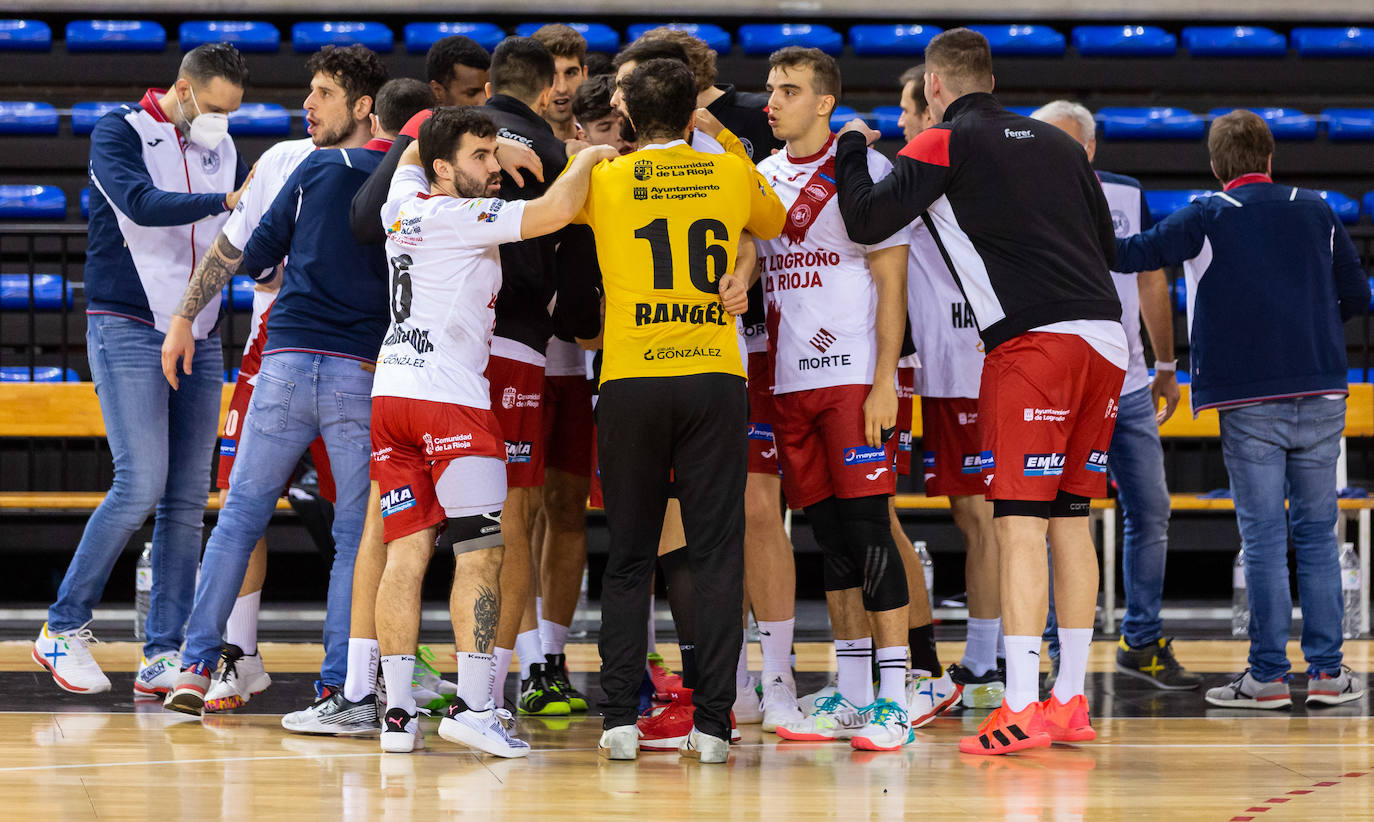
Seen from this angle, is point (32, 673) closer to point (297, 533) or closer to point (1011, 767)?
point (297, 533)

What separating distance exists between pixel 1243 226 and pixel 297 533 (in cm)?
A: 480

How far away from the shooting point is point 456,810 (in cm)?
299

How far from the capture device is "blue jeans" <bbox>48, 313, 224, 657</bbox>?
15.2ft

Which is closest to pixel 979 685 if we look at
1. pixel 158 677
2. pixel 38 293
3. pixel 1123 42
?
pixel 158 677

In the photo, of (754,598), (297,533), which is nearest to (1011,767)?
(754,598)

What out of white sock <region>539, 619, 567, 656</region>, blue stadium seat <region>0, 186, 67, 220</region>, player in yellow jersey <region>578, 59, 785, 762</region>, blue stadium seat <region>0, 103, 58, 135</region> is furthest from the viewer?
blue stadium seat <region>0, 103, 58, 135</region>

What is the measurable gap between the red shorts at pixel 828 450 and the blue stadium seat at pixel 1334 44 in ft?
28.4

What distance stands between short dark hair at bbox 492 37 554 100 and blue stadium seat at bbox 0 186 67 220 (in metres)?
6.37

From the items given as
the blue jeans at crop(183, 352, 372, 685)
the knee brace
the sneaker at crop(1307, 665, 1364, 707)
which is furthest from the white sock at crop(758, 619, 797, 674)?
the sneaker at crop(1307, 665, 1364, 707)

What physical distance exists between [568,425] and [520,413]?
39cm

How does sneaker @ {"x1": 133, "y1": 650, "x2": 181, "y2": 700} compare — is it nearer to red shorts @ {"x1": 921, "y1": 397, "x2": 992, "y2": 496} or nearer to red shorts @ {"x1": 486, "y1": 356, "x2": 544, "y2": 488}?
red shorts @ {"x1": 486, "y1": 356, "x2": 544, "y2": 488}

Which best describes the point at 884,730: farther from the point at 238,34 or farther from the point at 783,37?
the point at 238,34

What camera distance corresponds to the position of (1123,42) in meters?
10.9

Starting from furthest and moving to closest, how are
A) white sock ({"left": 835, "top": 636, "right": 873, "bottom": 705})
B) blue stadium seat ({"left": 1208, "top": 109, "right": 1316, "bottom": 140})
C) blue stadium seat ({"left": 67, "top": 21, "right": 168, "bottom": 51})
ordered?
blue stadium seat ({"left": 67, "top": 21, "right": 168, "bottom": 51}) → blue stadium seat ({"left": 1208, "top": 109, "right": 1316, "bottom": 140}) → white sock ({"left": 835, "top": 636, "right": 873, "bottom": 705})
